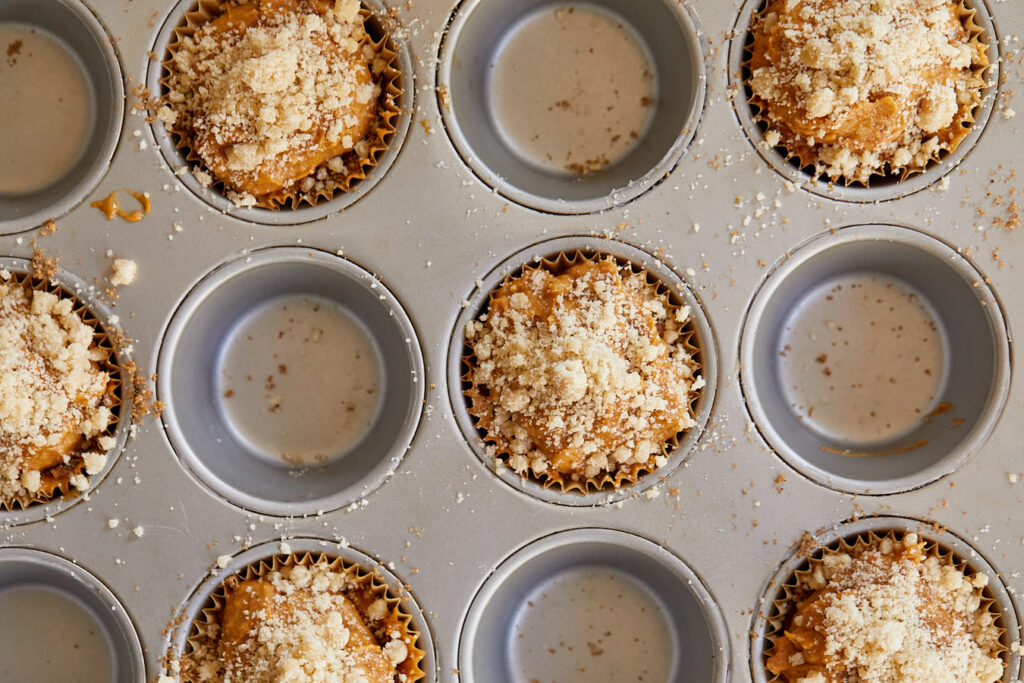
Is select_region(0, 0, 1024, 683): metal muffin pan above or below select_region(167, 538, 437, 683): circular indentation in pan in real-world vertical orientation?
above

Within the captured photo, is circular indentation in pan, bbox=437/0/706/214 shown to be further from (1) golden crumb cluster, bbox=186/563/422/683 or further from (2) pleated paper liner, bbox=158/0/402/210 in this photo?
(1) golden crumb cluster, bbox=186/563/422/683

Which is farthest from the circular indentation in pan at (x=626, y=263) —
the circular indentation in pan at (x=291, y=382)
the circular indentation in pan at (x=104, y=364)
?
the circular indentation in pan at (x=104, y=364)

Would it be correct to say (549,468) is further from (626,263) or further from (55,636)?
(55,636)

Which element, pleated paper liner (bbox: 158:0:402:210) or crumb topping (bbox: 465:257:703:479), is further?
pleated paper liner (bbox: 158:0:402:210)

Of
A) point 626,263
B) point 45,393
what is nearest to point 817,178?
point 626,263

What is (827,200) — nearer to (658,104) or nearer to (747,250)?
(747,250)

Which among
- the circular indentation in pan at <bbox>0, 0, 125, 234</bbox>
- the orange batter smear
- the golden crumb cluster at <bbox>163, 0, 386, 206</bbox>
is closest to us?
the golden crumb cluster at <bbox>163, 0, 386, 206</bbox>

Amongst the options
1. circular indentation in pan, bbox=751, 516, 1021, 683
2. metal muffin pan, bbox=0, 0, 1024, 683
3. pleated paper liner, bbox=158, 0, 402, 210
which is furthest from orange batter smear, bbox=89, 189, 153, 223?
circular indentation in pan, bbox=751, 516, 1021, 683
